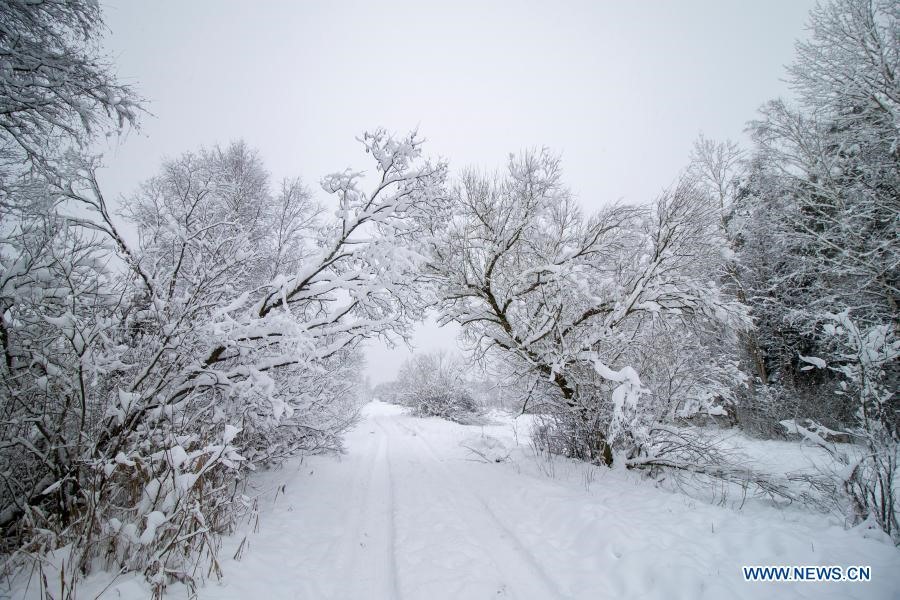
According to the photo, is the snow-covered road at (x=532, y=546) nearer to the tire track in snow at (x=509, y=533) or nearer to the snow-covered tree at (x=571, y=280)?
the tire track in snow at (x=509, y=533)

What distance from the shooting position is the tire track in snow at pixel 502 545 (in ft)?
9.92

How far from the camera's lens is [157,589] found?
8.09 feet

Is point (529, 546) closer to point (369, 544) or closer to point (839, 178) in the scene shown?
point (369, 544)

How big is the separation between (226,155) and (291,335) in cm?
927

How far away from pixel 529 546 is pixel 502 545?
0.30 m

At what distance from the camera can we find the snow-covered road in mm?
2914

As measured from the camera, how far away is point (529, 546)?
370 cm

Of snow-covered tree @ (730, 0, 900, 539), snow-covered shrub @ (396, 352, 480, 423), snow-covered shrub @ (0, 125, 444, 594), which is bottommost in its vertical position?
snow-covered shrub @ (396, 352, 480, 423)

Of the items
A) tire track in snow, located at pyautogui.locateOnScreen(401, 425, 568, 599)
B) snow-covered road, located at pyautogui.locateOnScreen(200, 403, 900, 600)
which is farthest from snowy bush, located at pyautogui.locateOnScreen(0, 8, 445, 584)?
tire track in snow, located at pyautogui.locateOnScreen(401, 425, 568, 599)

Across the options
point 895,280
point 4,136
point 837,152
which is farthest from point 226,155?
point 895,280

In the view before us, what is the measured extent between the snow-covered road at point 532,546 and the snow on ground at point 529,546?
14 mm

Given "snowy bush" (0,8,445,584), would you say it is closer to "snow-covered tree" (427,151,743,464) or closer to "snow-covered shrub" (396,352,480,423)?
"snow-covered tree" (427,151,743,464)

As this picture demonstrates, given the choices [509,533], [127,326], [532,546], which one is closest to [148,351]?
[127,326]

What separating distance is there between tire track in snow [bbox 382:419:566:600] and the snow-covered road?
0.05 ft
